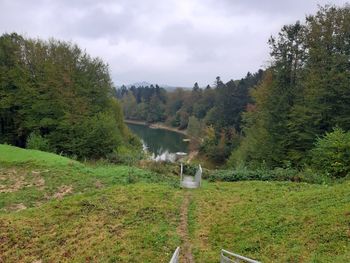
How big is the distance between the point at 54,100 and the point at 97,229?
27.8 m

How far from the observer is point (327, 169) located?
2367 cm

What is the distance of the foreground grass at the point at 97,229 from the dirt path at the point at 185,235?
0.27 metres

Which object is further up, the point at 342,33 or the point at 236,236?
the point at 342,33

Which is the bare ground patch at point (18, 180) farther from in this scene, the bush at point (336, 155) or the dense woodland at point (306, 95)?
the bush at point (336, 155)

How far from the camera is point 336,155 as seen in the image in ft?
76.6

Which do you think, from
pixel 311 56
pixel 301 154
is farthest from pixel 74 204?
pixel 311 56

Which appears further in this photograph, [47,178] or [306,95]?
[306,95]

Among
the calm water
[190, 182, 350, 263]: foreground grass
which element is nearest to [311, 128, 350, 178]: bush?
[190, 182, 350, 263]: foreground grass

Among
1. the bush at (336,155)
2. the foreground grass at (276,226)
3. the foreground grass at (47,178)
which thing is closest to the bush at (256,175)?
the bush at (336,155)

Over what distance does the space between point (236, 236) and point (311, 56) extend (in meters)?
23.7

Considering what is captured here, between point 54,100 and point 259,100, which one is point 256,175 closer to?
point 259,100

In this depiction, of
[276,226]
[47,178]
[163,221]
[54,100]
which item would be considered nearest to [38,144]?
[54,100]

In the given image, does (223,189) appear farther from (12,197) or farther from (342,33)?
(342,33)

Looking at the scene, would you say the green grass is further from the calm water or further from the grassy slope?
the calm water
